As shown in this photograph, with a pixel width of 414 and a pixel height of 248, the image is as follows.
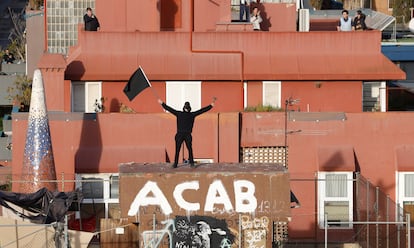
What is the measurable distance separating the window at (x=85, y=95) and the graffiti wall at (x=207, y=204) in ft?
34.0

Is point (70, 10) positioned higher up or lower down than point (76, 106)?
higher up

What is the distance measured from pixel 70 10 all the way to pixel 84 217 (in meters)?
14.1

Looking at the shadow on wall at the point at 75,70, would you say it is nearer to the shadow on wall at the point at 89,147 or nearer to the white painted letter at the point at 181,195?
the shadow on wall at the point at 89,147

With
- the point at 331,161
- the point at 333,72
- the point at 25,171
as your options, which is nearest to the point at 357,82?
the point at 333,72

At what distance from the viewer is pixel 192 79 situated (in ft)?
137

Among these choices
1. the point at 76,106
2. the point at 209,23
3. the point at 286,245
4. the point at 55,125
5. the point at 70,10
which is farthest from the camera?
the point at 70,10

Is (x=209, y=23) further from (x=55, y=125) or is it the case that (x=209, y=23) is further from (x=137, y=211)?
(x=137, y=211)

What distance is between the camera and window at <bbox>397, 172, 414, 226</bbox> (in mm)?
38812

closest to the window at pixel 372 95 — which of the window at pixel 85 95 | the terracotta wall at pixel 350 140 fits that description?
the terracotta wall at pixel 350 140

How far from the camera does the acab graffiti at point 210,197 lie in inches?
1242

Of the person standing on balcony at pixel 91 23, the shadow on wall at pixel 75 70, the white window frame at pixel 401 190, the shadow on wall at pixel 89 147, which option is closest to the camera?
the shadow on wall at pixel 89 147

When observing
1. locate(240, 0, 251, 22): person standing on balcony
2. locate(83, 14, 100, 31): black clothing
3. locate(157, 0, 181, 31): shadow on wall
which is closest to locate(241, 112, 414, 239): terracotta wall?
locate(83, 14, 100, 31): black clothing

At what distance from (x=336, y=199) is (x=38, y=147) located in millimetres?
8139

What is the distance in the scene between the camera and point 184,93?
42.1 m
